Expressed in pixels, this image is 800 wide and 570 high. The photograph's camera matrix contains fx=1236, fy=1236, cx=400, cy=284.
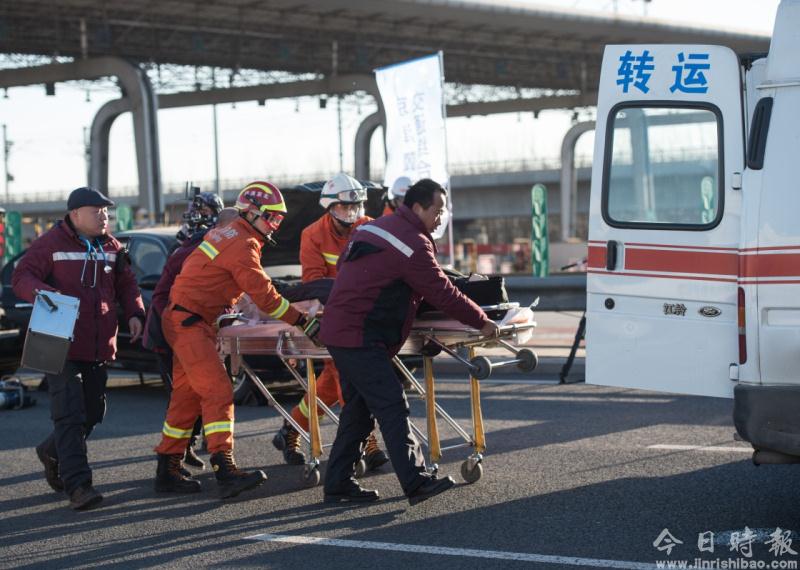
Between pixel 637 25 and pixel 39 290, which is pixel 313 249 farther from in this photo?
pixel 637 25

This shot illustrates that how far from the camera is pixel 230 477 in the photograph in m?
7.94

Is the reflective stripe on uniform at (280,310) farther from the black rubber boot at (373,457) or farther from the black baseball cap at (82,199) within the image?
the black rubber boot at (373,457)

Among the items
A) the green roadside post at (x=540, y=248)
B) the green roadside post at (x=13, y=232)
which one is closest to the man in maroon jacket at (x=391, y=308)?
the green roadside post at (x=540, y=248)

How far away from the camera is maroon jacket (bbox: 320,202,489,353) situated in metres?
7.42

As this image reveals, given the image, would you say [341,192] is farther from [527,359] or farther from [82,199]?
[527,359]

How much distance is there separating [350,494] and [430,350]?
1155 mm

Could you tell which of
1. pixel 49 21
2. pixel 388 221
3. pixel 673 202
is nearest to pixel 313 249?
pixel 388 221

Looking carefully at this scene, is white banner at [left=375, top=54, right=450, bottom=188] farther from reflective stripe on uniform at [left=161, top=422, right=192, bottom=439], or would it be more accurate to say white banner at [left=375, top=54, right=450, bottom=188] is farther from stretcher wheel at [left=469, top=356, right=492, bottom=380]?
stretcher wheel at [left=469, top=356, right=492, bottom=380]

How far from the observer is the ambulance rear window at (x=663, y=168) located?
6.95 metres

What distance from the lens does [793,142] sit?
645cm

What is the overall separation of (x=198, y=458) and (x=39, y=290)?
2175 mm

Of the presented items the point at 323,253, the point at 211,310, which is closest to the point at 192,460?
the point at 211,310

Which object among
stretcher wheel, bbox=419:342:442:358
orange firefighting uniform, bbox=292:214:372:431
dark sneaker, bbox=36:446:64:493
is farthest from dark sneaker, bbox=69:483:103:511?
stretcher wheel, bbox=419:342:442:358

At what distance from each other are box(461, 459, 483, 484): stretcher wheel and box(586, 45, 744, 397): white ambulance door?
3.99ft
